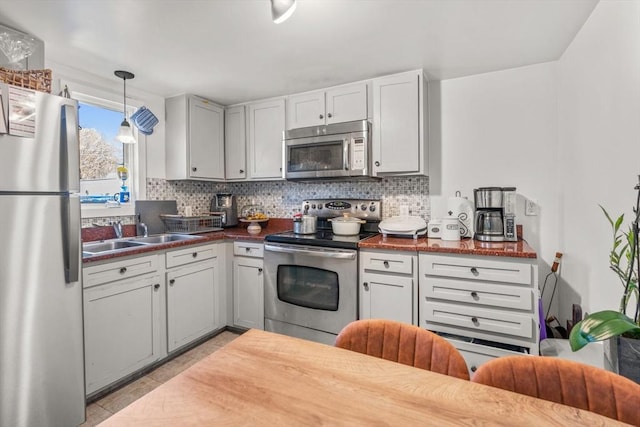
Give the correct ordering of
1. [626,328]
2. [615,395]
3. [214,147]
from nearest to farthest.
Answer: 1. [615,395]
2. [626,328]
3. [214,147]

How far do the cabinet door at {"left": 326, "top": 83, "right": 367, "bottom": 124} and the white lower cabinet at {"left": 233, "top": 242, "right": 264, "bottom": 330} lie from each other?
129cm

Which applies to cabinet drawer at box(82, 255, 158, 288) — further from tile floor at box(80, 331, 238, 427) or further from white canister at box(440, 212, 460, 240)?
white canister at box(440, 212, 460, 240)

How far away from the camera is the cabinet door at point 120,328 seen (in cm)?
185

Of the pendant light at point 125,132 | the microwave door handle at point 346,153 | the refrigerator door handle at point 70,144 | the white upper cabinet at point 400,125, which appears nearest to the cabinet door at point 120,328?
the refrigerator door handle at point 70,144

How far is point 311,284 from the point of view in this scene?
243cm

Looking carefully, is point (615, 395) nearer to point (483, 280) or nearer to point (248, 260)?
point (483, 280)

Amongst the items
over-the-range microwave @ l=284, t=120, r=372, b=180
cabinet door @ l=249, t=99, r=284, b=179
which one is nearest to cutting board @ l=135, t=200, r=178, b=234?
cabinet door @ l=249, t=99, r=284, b=179

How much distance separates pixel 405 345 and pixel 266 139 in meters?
2.52

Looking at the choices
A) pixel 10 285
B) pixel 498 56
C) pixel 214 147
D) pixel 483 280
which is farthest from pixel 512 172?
pixel 10 285

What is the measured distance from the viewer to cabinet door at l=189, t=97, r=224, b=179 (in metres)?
3.00

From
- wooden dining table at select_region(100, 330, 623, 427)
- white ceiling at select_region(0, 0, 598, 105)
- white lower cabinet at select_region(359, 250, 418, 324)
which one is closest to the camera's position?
wooden dining table at select_region(100, 330, 623, 427)

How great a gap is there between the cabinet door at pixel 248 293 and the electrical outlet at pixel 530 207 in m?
2.15

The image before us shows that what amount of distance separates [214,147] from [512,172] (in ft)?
8.93

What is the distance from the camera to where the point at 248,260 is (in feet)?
9.04
